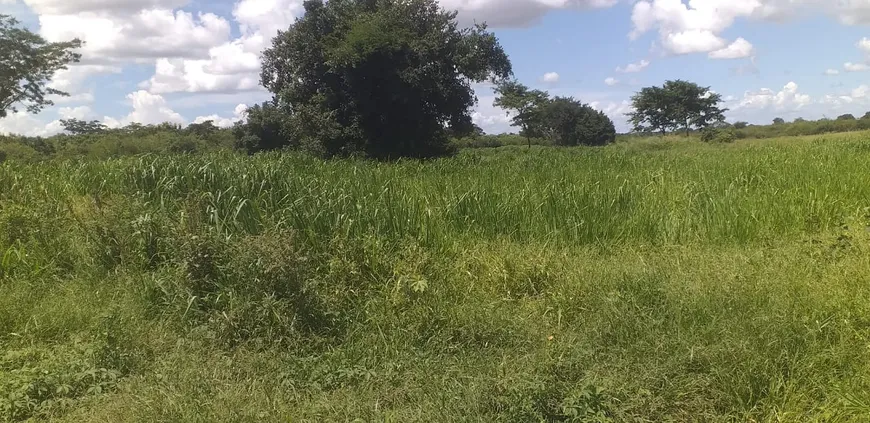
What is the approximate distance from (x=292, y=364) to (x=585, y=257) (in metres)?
2.82

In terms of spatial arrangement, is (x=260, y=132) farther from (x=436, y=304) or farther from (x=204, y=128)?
(x=436, y=304)

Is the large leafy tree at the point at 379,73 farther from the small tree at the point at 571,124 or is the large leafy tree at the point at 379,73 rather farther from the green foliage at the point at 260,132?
the small tree at the point at 571,124

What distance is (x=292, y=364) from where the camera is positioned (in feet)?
11.9

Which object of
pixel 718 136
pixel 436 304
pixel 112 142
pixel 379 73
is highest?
pixel 379 73

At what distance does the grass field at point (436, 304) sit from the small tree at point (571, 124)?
3797 cm

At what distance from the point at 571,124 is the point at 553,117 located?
160 centimetres

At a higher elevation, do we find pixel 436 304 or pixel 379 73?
pixel 379 73

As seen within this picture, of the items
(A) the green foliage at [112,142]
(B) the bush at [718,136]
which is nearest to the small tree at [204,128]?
(A) the green foliage at [112,142]

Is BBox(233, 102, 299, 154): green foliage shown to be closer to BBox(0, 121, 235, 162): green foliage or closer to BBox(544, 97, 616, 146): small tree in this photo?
BBox(0, 121, 235, 162): green foliage

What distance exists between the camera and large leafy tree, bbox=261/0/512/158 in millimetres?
19094

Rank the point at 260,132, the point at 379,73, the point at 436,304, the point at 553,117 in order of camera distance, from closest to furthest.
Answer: the point at 436,304 < the point at 379,73 < the point at 260,132 < the point at 553,117

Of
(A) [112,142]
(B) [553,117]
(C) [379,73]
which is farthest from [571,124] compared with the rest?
(A) [112,142]

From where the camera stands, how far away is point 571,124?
44719 mm

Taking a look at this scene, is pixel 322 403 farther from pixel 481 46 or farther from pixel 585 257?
pixel 481 46
